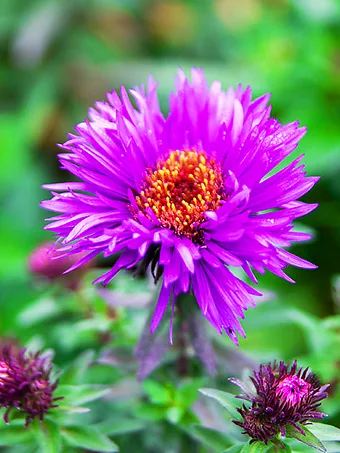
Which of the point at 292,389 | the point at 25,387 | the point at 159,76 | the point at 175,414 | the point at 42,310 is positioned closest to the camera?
the point at 292,389

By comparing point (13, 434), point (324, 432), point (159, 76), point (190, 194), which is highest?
point (159, 76)

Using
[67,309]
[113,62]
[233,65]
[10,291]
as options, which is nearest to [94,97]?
[113,62]

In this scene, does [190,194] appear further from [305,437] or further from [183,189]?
[305,437]

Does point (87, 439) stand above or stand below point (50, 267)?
below

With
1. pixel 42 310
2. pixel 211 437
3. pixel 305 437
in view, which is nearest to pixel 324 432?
pixel 305 437

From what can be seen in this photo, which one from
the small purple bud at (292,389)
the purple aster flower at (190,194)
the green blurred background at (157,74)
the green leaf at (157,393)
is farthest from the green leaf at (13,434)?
the green blurred background at (157,74)

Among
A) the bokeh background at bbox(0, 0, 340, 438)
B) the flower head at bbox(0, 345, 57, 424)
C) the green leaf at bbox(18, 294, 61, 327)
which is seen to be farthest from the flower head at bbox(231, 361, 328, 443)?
the bokeh background at bbox(0, 0, 340, 438)

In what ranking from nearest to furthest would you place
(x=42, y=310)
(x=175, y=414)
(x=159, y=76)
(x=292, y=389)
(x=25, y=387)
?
(x=292, y=389) → (x=25, y=387) → (x=175, y=414) → (x=42, y=310) → (x=159, y=76)
